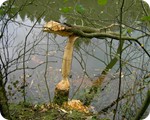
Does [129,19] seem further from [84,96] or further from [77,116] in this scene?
[77,116]

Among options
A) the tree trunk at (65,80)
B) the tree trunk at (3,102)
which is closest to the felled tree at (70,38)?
the tree trunk at (65,80)

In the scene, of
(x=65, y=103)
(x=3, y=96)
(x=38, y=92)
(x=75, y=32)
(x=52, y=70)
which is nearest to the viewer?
(x=3, y=96)

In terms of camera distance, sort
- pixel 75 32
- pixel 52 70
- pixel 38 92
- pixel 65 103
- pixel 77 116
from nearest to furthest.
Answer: pixel 77 116
pixel 75 32
pixel 65 103
pixel 38 92
pixel 52 70

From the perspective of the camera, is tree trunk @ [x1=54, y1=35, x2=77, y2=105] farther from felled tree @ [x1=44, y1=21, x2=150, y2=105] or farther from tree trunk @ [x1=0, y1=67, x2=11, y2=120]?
tree trunk @ [x1=0, y1=67, x2=11, y2=120]

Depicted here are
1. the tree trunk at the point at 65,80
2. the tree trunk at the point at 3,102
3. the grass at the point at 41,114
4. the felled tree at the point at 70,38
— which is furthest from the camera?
the tree trunk at the point at 65,80

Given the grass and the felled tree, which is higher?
the felled tree

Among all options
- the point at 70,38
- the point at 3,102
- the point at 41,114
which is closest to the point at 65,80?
the point at 70,38

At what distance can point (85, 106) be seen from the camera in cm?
383

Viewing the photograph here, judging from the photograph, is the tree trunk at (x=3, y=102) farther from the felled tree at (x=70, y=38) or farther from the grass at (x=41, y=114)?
the felled tree at (x=70, y=38)

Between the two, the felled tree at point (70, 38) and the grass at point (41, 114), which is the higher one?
the felled tree at point (70, 38)

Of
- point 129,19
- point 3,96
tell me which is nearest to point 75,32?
point 3,96

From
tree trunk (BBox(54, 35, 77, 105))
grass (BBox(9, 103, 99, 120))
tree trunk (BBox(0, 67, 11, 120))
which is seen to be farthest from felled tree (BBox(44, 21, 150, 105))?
tree trunk (BBox(0, 67, 11, 120))

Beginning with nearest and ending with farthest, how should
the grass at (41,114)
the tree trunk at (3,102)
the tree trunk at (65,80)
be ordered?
the tree trunk at (3,102) < the grass at (41,114) < the tree trunk at (65,80)

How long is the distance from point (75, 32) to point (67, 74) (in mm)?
687
